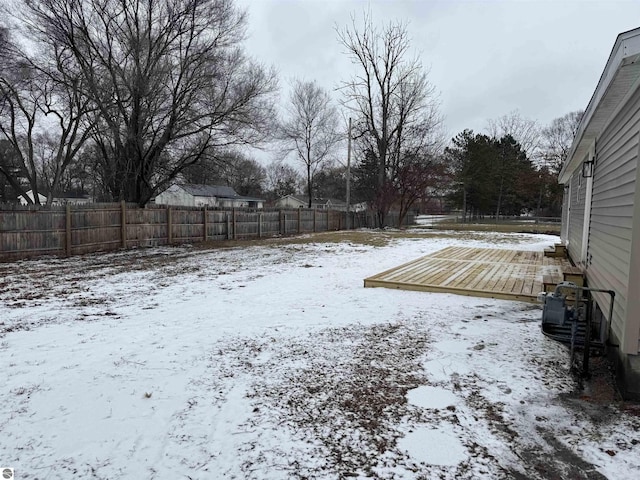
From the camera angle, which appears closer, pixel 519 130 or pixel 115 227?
pixel 115 227

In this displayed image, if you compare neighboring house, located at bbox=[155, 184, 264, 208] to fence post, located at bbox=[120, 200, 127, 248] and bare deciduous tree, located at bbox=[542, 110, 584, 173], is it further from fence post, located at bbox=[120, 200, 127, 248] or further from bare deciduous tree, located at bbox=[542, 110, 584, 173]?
bare deciduous tree, located at bbox=[542, 110, 584, 173]

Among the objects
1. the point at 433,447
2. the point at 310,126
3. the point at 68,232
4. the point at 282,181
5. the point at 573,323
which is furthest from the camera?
the point at 282,181

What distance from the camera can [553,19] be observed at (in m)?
10.7

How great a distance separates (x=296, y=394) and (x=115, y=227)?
36.3 ft

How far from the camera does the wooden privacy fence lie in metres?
9.71

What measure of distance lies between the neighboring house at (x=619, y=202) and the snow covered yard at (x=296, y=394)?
→ 0.52m

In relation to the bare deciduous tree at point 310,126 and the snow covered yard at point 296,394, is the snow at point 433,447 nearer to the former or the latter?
the snow covered yard at point 296,394

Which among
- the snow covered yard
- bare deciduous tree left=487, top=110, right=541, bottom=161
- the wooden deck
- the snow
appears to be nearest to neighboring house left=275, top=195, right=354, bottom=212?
bare deciduous tree left=487, top=110, right=541, bottom=161

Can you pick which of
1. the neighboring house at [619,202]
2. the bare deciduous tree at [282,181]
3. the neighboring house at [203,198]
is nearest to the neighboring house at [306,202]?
the bare deciduous tree at [282,181]

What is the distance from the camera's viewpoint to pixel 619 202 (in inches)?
141

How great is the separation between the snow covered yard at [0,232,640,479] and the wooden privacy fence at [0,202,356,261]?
18.6 ft

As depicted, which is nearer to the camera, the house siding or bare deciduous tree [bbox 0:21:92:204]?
the house siding

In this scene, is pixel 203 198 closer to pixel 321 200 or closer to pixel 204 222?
pixel 321 200

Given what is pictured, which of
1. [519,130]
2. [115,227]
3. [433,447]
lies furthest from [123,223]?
[519,130]
